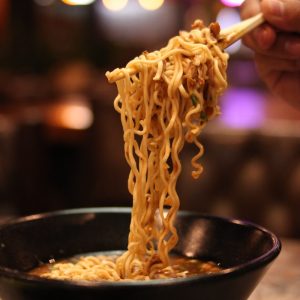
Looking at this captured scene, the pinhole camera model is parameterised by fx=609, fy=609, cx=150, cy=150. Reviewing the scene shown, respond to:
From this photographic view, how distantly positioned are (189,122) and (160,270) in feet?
0.96

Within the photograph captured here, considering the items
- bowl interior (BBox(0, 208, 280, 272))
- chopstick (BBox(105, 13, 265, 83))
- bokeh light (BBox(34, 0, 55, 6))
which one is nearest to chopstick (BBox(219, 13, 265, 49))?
chopstick (BBox(105, 13, 265, 83))

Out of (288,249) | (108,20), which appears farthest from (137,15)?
(288,249)

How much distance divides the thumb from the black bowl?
0.55 m

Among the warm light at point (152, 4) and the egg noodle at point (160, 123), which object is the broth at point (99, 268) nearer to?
the egg noodle at point (160, 123)

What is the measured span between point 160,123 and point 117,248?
0.31 meters

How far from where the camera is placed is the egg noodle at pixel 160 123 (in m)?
1.19

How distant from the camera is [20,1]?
8.57 meters

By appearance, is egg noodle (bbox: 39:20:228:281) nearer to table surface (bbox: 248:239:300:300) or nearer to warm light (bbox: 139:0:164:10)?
table surface (bbox: 248:239:300:300)

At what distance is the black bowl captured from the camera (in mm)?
832

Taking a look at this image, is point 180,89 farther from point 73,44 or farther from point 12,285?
point 73,44

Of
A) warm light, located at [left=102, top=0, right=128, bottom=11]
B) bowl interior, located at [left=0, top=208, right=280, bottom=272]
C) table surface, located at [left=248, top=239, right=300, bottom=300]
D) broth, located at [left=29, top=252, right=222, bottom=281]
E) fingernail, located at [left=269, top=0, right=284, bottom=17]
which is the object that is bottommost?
table surface, located at [left=248, top=239, right=300, bottom=300]

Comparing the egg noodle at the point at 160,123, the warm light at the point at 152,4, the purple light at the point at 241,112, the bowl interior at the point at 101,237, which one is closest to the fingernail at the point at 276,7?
the egg noodle at the point at 160,123

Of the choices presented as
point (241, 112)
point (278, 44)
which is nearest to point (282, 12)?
point (278, 44)

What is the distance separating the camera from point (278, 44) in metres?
1.66
